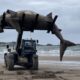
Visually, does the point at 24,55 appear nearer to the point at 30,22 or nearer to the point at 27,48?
the point at 27,48

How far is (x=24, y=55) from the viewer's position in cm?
3052

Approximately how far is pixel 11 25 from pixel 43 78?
18.8 ft

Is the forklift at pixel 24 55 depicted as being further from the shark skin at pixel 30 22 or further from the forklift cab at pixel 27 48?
the shark skin at pixel 30 22

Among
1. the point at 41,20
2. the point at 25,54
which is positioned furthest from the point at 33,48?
the point at 41,20

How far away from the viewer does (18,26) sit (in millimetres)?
28031

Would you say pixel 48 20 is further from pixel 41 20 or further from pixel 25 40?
pixel 25 40

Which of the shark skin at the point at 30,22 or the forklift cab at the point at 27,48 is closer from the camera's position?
the shark skin at the point at 30,22

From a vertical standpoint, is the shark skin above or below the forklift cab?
above

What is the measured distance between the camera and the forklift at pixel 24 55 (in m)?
30.2

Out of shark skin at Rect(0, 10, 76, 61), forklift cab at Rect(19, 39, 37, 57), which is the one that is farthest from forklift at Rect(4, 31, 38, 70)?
shark skin at Rect(0, 10, 76, 61)

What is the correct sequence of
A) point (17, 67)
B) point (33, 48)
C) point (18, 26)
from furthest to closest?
1. point (17, 67)
2. point (33, 48)
3. point (18, 26)

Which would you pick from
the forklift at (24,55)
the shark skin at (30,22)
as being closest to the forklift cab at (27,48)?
the forklift at (24,55)

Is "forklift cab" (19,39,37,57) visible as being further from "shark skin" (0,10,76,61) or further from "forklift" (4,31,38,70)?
"shark skin" (0,10,76,61)

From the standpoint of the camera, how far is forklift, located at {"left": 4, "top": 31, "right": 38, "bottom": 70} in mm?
30188
